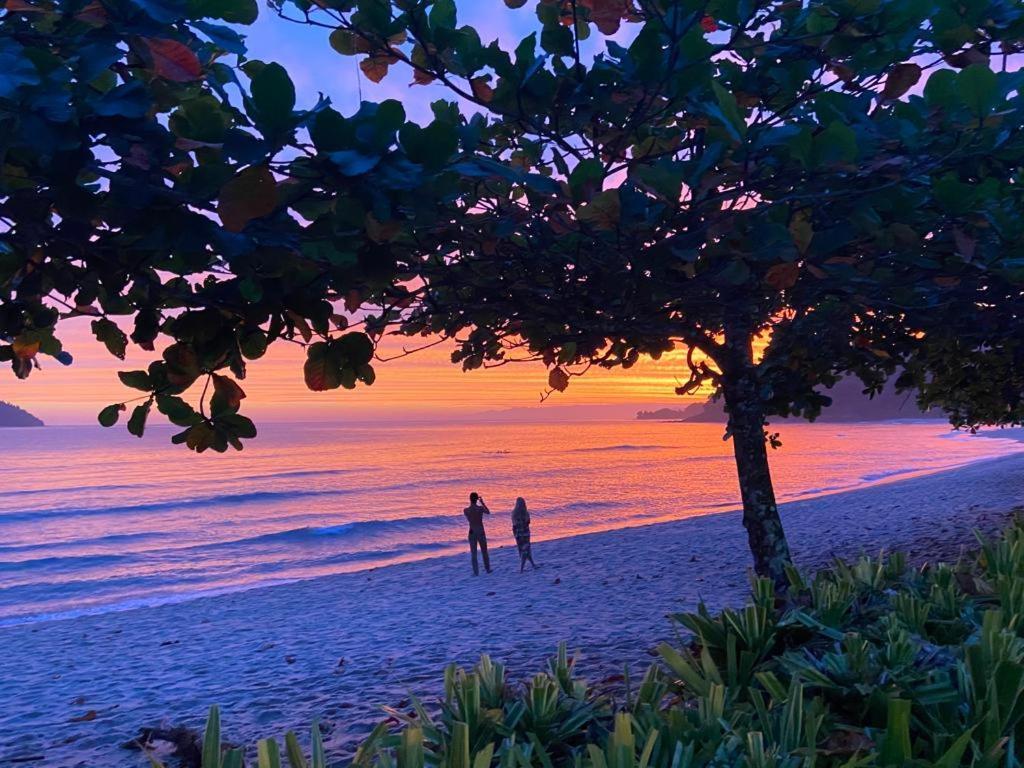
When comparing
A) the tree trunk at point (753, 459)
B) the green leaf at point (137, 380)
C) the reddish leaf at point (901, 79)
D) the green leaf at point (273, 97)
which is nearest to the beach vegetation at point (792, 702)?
the green leaf at point (137, 380)

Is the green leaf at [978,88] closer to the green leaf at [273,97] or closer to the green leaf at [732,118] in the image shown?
the green leaf at [732,118]

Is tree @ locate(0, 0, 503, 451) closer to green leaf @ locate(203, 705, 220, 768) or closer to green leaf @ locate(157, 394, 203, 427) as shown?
green leaf @ locate(157, 394, 203, 427)

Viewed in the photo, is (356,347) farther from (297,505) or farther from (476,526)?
(297,505)

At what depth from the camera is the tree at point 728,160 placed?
10.6ft

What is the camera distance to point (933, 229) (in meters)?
4.18

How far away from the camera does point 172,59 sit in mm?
2354

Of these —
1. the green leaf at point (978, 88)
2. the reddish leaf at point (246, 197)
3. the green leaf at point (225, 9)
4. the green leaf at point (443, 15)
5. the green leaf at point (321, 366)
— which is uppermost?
the green leaf at point (443, 15)

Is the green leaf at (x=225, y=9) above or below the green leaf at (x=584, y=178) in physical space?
above

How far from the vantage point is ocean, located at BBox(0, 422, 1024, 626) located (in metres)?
24.1

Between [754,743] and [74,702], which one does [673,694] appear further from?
[74,702]

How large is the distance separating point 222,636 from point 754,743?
12.4 meters

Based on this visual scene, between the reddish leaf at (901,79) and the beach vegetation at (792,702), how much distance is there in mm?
2629

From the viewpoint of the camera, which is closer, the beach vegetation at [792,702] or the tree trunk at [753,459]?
the beach vegetation at [792,702]

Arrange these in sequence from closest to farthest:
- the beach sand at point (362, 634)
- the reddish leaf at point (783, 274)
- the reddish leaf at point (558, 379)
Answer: the reddish leaf at point (783, 274), the reddish leaf at point (558, 379), the beach sand at point (362, 634)
